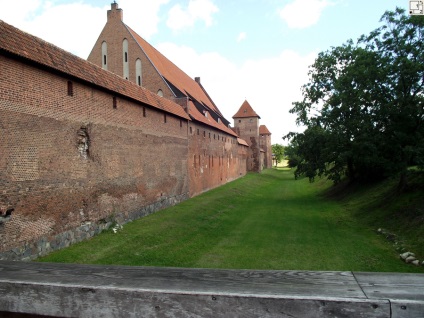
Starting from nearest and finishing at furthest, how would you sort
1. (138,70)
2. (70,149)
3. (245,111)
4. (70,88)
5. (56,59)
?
(56,59)
(70,149)
(70,88)
(138,70)
(245,111)

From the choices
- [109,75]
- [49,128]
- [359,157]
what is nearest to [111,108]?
[109,75]

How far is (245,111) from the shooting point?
60375mm

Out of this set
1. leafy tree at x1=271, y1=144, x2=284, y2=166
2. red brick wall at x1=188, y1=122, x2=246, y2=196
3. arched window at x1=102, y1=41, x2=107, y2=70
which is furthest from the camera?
leafy tree at x1=271, y1=144, x2=284, y2=166

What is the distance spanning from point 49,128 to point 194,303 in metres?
9.29

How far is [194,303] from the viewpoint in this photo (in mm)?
1467

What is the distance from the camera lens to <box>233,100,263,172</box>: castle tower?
59031mm

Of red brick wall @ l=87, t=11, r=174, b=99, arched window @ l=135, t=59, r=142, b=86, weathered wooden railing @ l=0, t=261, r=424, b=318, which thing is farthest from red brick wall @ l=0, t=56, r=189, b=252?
arched window @ l=135, t=59, r=142, b=86

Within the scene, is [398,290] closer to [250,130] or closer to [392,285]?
[392,285]

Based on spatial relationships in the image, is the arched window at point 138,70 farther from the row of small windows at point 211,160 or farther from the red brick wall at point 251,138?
the red brick wall at point 251,138

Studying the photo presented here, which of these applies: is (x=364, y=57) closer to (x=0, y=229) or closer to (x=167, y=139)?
(x=167, y=139)

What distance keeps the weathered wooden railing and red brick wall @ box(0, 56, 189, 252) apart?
7389 mm

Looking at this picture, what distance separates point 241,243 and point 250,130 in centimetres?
4928

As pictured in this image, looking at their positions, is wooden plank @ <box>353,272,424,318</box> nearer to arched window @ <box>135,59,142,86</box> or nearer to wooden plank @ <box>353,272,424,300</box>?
wooden plank @ <box>353,272,424,300</box>

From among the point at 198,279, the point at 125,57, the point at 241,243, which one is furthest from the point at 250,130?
the point at 198,279
